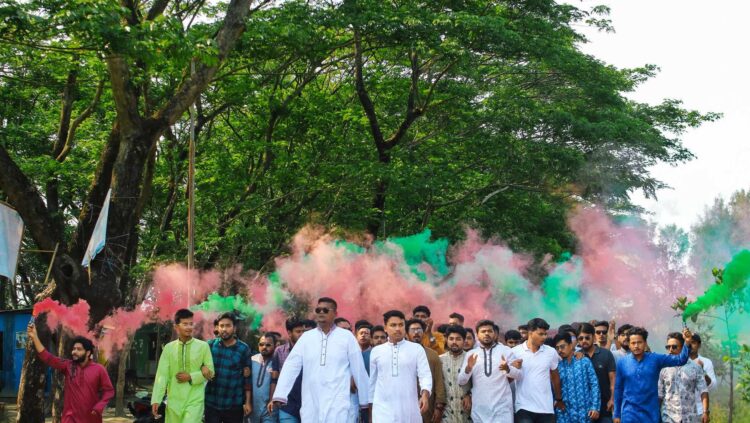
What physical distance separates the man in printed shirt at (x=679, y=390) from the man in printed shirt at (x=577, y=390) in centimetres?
67

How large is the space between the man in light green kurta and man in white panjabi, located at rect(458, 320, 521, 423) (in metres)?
2.59

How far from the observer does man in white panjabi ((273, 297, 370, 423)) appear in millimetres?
8039

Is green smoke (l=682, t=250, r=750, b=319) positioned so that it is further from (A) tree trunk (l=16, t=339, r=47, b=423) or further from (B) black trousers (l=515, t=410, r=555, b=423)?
(A) tree trunk (l=16, t=339, r=47, b=423)

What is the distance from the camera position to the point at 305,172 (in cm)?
2070

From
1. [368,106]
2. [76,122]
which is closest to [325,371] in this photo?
[76,122]

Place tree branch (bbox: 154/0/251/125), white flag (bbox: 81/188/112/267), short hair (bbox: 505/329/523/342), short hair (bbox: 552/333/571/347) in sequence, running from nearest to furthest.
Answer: short hair (bbox: 552/333/571/347) → short hair (bbox: 505/329/523/342) → white flag (bbox: 81/188/112/267) → tree branch (bbox: 154/0/251/125)

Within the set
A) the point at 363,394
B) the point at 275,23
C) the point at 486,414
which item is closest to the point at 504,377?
the point at 486,414

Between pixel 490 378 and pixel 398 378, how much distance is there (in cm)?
116

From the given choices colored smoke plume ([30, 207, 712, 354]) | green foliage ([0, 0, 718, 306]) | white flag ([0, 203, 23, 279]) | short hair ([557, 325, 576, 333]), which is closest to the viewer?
short hair ([557, 325, 576, 333])

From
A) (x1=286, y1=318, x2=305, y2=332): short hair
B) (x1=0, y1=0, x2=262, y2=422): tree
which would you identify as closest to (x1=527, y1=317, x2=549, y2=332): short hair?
(x1=286, y1=318, x2=305, y2=332): short hair

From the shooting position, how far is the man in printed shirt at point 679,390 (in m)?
8.92

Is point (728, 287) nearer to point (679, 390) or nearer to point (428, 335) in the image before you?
point (679, 390)

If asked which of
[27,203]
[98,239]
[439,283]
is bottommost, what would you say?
[98,239]

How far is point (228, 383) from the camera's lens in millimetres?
9289
